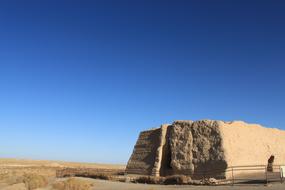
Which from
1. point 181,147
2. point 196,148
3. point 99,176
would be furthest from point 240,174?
point 99,176

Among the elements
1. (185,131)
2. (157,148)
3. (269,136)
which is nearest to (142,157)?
(157,148)

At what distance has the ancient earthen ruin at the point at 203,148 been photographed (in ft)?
85.1

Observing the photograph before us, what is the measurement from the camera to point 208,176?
25.8 m

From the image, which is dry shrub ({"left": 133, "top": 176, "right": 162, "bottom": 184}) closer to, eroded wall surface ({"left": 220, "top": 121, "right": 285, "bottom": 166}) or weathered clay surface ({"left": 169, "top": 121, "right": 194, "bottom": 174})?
weathered clay surface ({"left": 169, "top": 121, "right": 194, "bottom": 174})

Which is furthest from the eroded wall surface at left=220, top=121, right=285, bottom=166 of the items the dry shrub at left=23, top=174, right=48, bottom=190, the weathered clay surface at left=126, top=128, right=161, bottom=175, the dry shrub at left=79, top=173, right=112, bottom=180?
the dry shrub at left=23, top=174, right=48, bottom=190

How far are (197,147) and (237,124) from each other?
3.64m

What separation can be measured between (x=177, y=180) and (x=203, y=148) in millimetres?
3058

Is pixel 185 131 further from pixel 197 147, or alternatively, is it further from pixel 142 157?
pixel 142 157

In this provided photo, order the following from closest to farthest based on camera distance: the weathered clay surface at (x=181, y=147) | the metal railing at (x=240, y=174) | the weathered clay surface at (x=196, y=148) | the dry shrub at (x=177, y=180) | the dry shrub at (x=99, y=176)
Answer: the metal railing at (x=240, y=174) → the dry shrub at (x=177, y=180) → the weathered clay surface at (x=196, y=148) → the weathered clay surface at (x=181, y=147) → the dry shrub at (x=99, y=176)

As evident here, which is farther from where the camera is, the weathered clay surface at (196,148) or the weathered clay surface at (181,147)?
the weathered clay surface at (181,147)

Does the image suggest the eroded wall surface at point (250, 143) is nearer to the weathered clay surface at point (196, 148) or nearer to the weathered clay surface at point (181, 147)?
the weathered clay surface at point (196, 148)

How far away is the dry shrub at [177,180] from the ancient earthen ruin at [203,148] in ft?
5.07

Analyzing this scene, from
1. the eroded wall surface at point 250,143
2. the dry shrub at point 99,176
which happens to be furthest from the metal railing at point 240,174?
the dry shrub at point 99,176

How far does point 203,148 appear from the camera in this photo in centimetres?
2670
